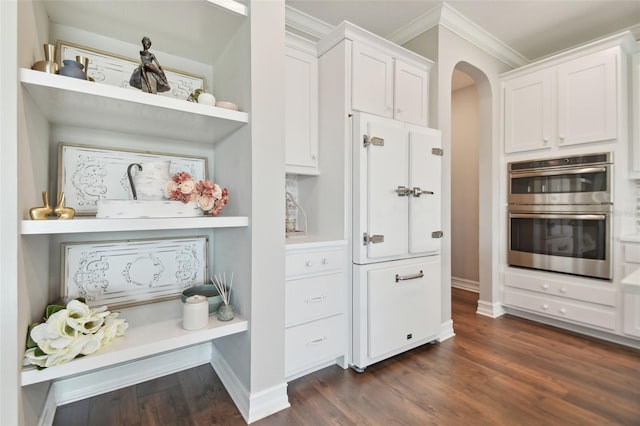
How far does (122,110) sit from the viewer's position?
1389 mm

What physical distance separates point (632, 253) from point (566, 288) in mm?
537

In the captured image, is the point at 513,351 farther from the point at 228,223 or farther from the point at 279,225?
the point at 228,223

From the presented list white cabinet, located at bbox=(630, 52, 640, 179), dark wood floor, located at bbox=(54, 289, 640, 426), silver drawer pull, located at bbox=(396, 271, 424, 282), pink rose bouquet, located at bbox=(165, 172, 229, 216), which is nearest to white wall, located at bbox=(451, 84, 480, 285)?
white cabinet, located at bbox=(630, 52, 640, 179)

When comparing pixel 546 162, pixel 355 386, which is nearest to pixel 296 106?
pixel 355 386

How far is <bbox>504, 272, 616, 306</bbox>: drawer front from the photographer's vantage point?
243cm

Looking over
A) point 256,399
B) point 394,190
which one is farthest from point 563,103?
point 256,399

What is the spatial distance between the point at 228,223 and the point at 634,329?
3.14 metres

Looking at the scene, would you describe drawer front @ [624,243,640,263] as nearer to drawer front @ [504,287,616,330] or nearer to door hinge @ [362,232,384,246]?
drawer front @ [504,287,616,330]

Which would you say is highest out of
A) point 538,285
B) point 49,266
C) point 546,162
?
point 546,162

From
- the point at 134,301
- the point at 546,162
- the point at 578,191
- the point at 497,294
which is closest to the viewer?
the point at 134,301

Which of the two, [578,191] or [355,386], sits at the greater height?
[578,191]

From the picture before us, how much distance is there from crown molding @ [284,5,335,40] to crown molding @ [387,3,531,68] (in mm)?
716

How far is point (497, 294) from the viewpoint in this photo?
120 inches

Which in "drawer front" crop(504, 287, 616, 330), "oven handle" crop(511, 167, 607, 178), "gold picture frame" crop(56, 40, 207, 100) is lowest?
"drawer front" crop(504, 287, 616, 330)
